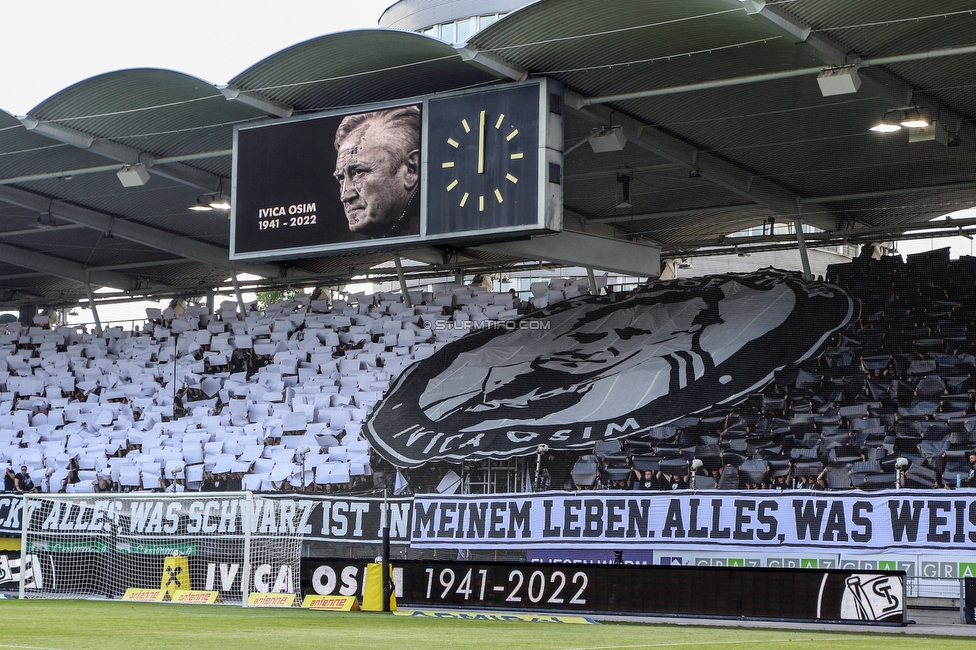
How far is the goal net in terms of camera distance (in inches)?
690

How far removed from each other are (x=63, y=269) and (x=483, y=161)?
19507mm

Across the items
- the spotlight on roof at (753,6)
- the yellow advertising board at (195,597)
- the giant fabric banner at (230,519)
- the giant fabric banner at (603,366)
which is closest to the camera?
the spotlight on roof at (753,6)

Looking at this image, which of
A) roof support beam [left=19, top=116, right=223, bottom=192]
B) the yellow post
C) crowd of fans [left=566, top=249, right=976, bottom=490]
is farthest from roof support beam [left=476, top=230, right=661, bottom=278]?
the yellow post

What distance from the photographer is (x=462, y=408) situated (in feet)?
78.8

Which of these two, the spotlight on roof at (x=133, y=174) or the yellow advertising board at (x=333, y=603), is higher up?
the spotlight on roof at (x=133, y=174)

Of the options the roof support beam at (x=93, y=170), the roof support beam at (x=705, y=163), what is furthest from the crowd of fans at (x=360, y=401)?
the roof support beam at (x=93, y=170)

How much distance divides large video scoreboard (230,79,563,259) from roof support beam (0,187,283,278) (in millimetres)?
7956

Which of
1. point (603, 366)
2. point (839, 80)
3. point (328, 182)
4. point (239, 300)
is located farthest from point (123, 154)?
point (839, 80)

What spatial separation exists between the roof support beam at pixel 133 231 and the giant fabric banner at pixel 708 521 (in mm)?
12802

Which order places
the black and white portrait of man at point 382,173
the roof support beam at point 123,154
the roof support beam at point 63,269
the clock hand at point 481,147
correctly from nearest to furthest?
1. the clock hand at point 481,147
2. the black and white portrait of man at point 382,173
3. the roof support beam at point 123,154
4. the roof support beam at point 63,269

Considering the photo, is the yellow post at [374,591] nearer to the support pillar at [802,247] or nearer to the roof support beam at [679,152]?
the roof support beam at [679,152]

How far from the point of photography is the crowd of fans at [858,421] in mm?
19016

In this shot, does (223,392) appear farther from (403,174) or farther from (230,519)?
(403,174)

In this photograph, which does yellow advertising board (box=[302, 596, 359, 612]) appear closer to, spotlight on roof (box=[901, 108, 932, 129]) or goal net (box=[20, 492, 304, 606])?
goal net (box=[20, 492, 304, 606])
